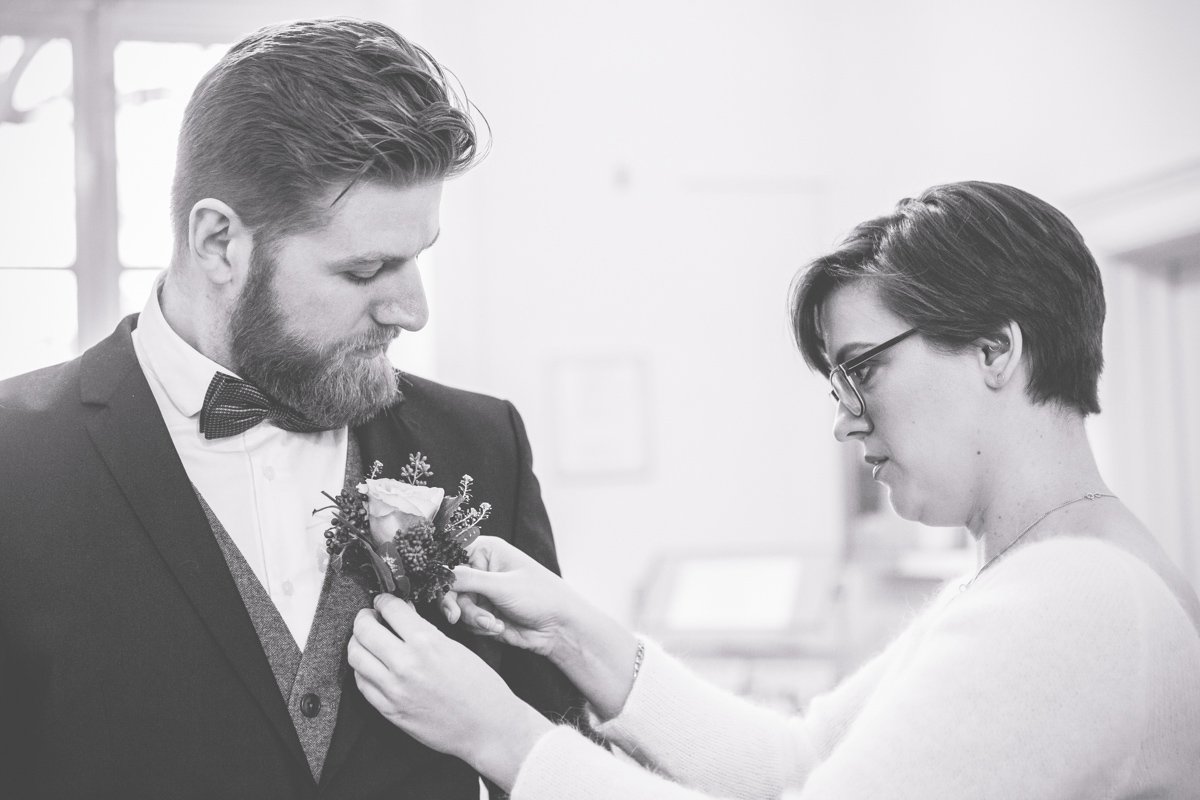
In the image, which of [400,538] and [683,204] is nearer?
[400,538]

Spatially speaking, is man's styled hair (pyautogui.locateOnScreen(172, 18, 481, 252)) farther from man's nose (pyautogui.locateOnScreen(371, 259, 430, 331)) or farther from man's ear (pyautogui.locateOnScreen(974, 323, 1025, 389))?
man's ear (pyautogui.locateOnScreen(974, 323, 1025, 389))

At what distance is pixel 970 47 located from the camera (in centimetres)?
498

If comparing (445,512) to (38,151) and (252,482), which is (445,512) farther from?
(38,151)

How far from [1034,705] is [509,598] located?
75cm

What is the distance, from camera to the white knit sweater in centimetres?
131

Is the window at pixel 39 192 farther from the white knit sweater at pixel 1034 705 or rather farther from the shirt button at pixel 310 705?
the white knit sweater at pixel 1034 705

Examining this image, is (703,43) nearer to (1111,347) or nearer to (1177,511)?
(1111,347)

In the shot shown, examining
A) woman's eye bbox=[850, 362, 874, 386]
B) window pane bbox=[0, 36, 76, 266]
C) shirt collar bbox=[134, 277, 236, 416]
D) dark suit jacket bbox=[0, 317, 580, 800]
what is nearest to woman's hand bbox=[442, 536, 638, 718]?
dark suit jacket bbox=[0, 317, 580, 800]

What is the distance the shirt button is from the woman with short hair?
0.23 ft

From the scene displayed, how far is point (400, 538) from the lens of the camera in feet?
4.54

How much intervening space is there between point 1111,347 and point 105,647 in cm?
380

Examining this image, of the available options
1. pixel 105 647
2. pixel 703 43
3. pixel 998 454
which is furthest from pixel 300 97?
pixel 703 43

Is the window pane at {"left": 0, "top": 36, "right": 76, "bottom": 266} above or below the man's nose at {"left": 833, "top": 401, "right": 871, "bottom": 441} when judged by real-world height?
above

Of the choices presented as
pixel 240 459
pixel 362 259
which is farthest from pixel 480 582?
pixel 362 259
